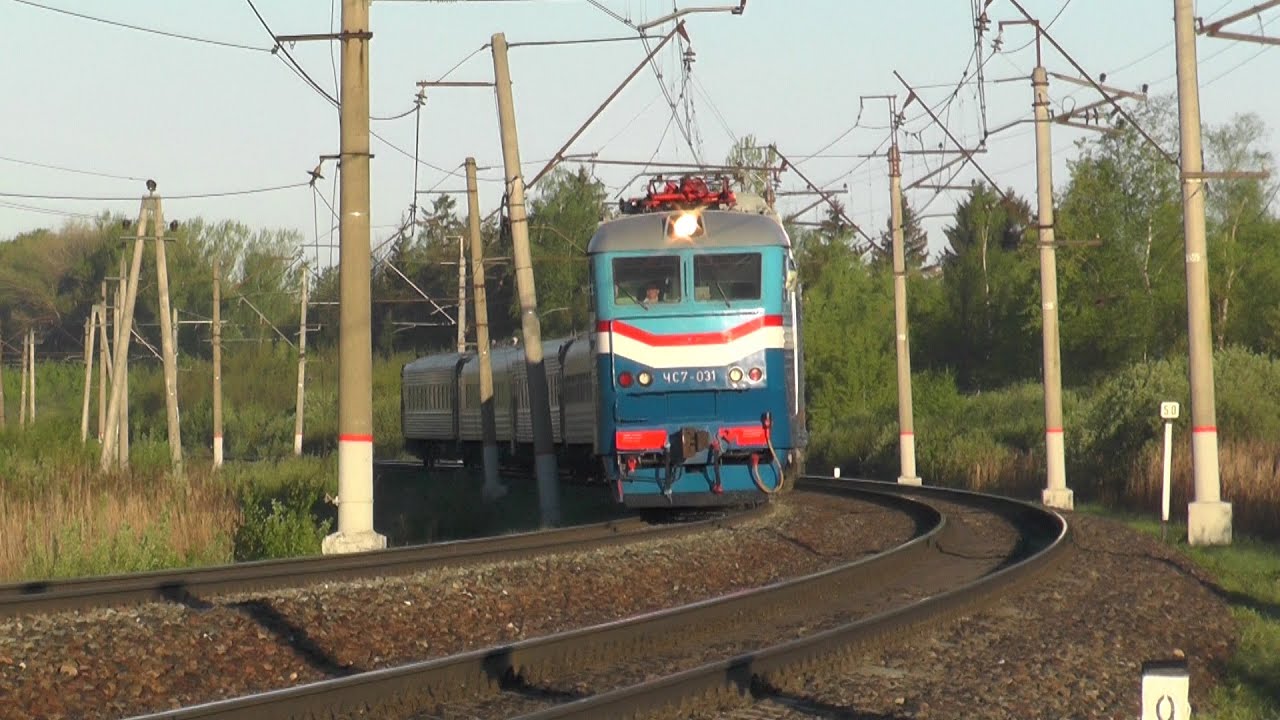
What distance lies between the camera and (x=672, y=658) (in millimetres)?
9867

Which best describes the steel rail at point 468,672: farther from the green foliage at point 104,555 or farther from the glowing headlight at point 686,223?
the glowing headlight at point 686,223

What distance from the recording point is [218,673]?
909 cm

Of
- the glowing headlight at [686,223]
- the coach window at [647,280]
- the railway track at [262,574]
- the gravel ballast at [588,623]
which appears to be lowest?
the gravel ballast at [588,623]

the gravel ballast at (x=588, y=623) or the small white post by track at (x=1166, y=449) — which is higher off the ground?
the small white post by track at (x=1166, y=449)

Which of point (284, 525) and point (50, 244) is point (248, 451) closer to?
point (50, 244)

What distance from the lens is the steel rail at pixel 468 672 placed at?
24.3 ft

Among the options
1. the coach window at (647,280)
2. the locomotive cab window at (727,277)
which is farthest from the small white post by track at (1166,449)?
the coach window at (647,280)

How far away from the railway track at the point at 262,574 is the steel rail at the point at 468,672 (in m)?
3.51

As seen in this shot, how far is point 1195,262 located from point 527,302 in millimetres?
10551

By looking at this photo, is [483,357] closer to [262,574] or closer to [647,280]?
[647,280]

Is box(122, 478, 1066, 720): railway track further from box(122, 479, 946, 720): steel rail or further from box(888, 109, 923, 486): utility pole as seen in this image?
box(888, 109, 923, 486): utility pole

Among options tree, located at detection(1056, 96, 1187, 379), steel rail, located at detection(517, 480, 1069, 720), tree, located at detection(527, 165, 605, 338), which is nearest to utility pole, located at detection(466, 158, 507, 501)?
steel rail, located at detection(517, 480, 1069, 720)

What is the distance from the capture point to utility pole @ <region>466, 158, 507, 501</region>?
30211mm

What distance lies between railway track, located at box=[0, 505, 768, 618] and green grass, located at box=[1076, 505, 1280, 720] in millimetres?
5996
